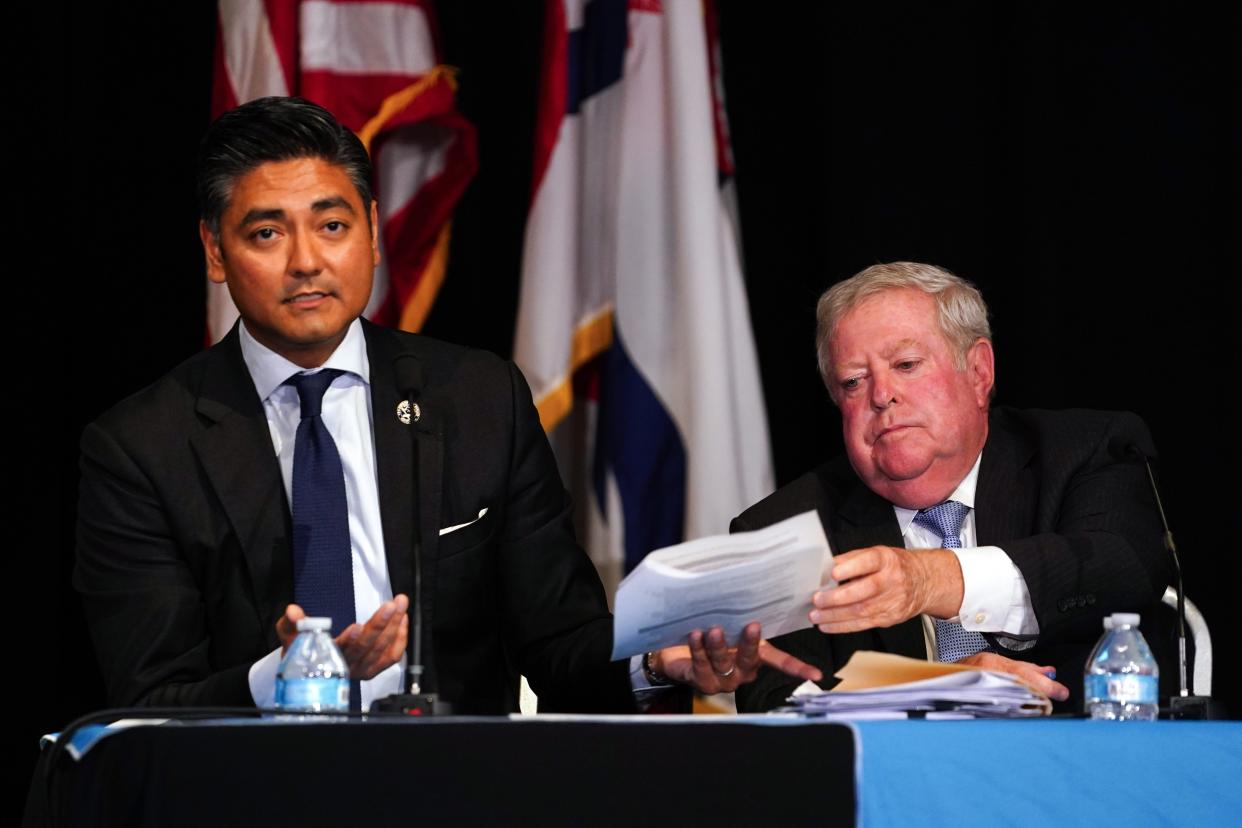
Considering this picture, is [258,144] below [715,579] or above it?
above

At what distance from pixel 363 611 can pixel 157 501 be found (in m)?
0.38

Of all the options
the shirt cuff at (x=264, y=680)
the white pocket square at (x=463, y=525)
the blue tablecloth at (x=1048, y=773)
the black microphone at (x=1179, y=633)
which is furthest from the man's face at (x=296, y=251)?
the blue tablecloth at (x=1048, y=773)

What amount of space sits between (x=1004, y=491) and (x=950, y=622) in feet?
0.86

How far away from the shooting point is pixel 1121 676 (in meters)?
→ 2.10

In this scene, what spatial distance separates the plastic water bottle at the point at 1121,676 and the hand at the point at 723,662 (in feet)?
1.23

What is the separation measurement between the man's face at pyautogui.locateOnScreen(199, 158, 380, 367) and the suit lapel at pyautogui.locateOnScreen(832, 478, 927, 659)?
0.94 metres

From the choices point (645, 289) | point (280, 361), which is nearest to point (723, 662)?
point (280, 361)

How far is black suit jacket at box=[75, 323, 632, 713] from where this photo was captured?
8.48 feet

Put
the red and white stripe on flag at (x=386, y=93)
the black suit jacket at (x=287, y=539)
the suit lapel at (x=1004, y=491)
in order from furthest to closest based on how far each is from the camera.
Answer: the red and white stripe on flag at (x=386, y=93)
the suit lapel at (x=1004, y=491)
the black suit jacket at (x=287, y=539)

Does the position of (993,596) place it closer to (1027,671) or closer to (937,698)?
(1027,671)

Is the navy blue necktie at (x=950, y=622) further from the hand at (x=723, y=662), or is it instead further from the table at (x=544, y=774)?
the table at (x=544, y=774)

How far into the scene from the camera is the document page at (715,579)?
194 cm

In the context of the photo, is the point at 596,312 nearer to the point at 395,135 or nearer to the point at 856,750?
the point at 395,135

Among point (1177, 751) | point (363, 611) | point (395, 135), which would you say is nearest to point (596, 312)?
point (395, 135)
